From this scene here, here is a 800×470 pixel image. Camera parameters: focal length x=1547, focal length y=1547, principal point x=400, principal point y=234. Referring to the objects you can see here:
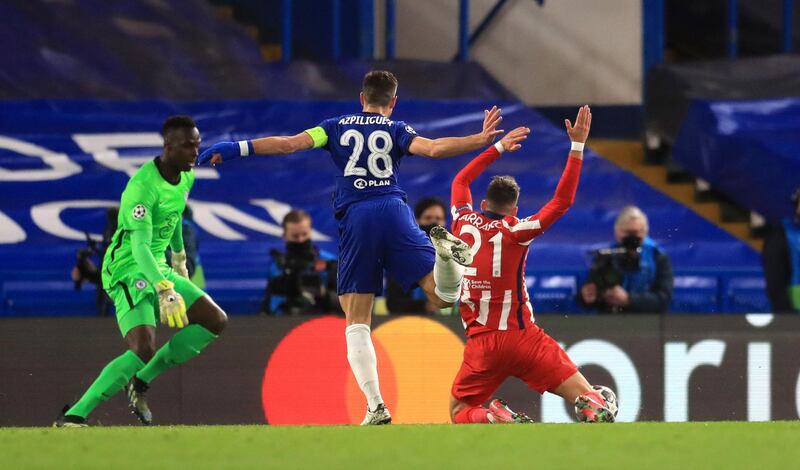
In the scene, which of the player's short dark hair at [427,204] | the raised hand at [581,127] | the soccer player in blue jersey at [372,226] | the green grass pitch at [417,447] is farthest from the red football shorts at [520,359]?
the player's short dark hair at [427,204]

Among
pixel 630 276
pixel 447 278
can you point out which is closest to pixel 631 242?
pixel 630 276

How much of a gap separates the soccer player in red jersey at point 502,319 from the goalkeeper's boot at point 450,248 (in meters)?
0.64

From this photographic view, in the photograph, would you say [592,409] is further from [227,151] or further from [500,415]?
[227,151]

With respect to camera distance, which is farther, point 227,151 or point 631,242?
point 631,242

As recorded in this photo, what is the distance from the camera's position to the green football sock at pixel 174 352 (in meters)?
8.44

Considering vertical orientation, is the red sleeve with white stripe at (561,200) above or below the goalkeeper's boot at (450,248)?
above

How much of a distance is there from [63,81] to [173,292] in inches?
284

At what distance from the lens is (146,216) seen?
8.12 metres

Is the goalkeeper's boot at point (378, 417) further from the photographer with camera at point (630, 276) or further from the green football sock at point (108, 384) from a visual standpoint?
the photographer with camera at point (630, 276)

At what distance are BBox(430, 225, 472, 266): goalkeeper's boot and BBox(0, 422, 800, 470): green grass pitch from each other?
110 cm

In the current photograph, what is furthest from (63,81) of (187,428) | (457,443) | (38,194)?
(457,443)

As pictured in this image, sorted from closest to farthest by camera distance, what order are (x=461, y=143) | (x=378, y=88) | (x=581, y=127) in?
(x=461, y=143), (x=378, y=88), (x=581, y=127)

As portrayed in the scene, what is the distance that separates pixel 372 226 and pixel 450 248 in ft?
1.43

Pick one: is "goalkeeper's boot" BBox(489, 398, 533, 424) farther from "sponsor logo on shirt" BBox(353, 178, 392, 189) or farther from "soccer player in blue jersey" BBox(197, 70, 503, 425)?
"sponsor logo on shirt" BBox(353, 178, 392, 189)
